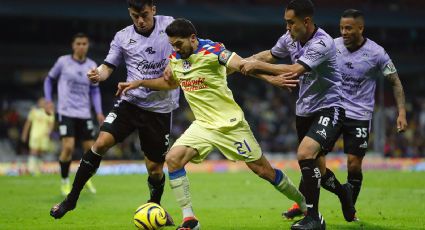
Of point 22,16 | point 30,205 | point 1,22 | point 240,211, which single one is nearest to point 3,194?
point 30,205

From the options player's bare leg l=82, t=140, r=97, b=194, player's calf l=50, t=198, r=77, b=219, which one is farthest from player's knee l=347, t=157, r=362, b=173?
player's bare leg l=82, t=140, r=97, b=194

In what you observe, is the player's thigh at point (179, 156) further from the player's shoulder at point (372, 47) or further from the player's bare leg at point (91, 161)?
the player's shoulder at point (372, 47)

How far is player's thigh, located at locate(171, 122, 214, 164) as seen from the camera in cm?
931

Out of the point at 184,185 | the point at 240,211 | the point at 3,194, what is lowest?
the point at 3,194

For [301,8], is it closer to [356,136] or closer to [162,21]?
[162,21]

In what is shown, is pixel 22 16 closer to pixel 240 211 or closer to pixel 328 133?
pixel 240 211

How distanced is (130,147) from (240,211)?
17.8 m

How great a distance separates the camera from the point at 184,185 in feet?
30.4

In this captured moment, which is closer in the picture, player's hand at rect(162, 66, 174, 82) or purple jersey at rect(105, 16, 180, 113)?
player's hand at rect(162, 66, 174, 82)

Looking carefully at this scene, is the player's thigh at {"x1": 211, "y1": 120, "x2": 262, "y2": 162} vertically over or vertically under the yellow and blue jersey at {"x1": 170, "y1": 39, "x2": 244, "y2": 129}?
under

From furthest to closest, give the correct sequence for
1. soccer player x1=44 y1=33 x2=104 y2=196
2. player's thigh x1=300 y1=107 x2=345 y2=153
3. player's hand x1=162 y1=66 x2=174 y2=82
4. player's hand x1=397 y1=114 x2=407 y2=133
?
soccer player x1=44 y1=33 x2=104 y2=196 < player's hand x1=397 y1=114 x2=407 y2=133 < player's hand x1=162 y1=66 x2=174 y2=82 < player's thigh x1=300 y1=107 x2=345 y2=153

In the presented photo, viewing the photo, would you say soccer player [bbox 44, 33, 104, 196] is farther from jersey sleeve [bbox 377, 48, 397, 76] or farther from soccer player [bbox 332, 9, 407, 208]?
jersey sleeve [bbox 377, 48, 397, 76]

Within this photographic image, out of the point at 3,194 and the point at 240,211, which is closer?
the point at 240,211

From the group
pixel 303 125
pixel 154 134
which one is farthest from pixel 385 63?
pixel 154 134
